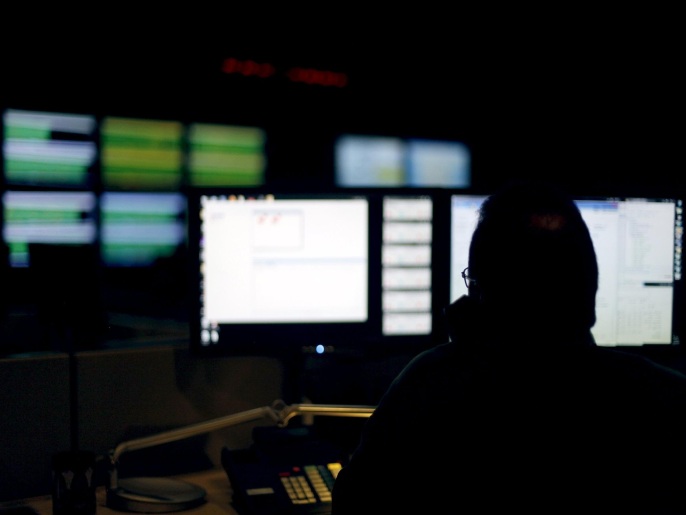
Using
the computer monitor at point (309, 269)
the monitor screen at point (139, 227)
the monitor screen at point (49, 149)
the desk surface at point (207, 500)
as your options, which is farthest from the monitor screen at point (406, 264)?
the monitor screen at point (49, 149)

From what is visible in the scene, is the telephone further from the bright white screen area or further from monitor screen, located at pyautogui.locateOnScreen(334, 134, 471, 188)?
monitor screen, located at pyautogui.locateOnScreen(334, 134, 471, 188)

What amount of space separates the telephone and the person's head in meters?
0.49

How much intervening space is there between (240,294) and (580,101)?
419cm

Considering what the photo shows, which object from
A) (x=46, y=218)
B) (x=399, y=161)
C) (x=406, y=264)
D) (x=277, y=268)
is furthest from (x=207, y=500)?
(x=399, y=161)

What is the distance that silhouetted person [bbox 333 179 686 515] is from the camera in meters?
0.75

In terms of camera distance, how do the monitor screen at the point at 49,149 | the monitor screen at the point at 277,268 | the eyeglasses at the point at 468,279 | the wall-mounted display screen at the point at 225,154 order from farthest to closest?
the wall-mounted display screen at the point at 225,154, the monitor screen at the point at 49,149, the monitor screen at the point at 277,268, the eyeglasses at the point at 468,279

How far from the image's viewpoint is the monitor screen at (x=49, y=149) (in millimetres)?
4145

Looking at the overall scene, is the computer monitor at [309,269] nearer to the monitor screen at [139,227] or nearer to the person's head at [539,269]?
the person's head at [539,269]

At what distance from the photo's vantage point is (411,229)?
151cm

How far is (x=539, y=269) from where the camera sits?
0.80 metres

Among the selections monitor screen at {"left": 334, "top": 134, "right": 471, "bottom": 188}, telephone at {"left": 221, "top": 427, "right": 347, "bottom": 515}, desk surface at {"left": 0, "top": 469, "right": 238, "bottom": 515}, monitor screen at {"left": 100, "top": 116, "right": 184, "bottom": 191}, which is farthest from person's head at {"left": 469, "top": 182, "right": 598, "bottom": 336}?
monitor screen at {"left": 334, "top": 134, "right": 471, "bottom": 188}

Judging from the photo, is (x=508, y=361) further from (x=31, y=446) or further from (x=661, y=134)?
(x=661, y=134)

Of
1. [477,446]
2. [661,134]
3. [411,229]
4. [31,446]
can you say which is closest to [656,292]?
[411,229]

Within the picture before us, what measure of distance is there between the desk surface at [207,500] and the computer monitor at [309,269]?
0.78 ft
